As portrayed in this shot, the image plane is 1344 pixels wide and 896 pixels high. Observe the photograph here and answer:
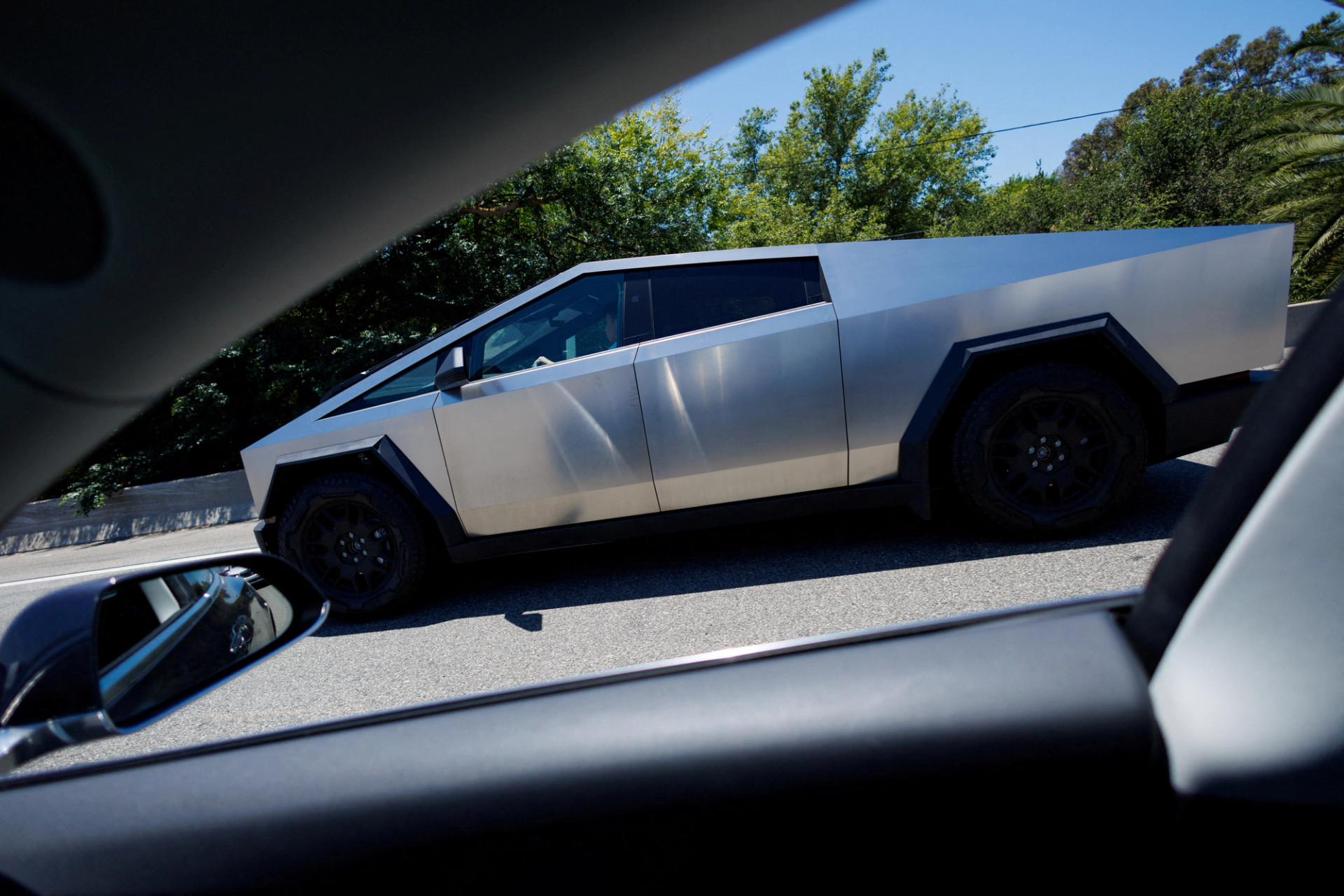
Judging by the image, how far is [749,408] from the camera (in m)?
3.44

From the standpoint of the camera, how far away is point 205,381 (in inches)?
413

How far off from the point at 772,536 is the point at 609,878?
329cm

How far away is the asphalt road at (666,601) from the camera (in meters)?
2.88

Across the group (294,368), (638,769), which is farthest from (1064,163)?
(638,769)

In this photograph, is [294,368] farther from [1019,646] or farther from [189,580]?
[1019,646]

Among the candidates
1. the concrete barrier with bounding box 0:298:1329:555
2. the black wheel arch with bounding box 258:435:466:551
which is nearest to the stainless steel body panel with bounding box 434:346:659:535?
the black wheel arch with bounding box 258:435:466:551

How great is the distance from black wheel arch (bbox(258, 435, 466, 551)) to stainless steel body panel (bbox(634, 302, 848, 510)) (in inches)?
46.0

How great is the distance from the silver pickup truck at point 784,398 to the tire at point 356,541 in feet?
0.04

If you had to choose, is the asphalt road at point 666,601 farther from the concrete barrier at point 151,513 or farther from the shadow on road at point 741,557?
the concrete barrier at point 151,513

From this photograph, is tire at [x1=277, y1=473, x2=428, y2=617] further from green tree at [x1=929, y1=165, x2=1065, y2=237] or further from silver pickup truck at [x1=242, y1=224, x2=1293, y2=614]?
green tree at [x1=929, y1=165, x2=1065, y2=237]

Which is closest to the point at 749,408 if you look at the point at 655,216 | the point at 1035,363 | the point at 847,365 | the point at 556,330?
the point at 847,365

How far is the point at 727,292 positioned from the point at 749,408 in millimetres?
669

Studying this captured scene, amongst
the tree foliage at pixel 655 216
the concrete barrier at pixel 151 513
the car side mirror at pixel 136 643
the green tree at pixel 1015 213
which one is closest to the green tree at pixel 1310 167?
the tree foliage at pixel 655 216

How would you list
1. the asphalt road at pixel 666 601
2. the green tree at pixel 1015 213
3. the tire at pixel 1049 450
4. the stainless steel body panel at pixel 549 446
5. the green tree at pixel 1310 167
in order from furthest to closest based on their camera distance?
the green tree at pixel 1015 213, the green tree at pixel 1310 167, the stainless steel body panel at pixel 549 446, the tire at pixel 1049 450, the asphalt road at pixel 666 601
